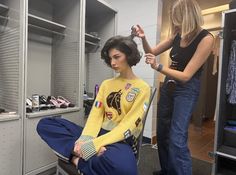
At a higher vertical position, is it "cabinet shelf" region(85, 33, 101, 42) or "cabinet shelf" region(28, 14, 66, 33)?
"cabinet shelf" region(28, 14, 66, 33)

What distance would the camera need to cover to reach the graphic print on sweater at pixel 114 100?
1.29 meters

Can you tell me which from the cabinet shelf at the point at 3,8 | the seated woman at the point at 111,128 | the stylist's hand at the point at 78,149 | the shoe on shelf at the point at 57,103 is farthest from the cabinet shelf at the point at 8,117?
the cabinet shelf at the point at 3,8

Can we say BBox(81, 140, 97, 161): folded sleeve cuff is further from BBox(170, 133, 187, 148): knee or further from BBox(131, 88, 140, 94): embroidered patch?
BBox(170, 133, 187, 148): knee

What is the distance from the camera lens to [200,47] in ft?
4.17

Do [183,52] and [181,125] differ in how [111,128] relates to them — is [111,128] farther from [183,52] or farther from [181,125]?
[183,52]

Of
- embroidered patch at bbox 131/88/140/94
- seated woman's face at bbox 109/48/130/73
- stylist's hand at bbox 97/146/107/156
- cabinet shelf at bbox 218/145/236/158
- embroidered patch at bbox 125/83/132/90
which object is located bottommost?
cabinet shelf at bbox 218/145/236/158

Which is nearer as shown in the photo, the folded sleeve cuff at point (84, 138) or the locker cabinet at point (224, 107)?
the folded sleeve cuff at point (84, 138)

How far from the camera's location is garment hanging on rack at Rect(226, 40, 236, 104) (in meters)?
1.58

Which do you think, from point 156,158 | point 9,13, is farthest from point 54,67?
point 156,158

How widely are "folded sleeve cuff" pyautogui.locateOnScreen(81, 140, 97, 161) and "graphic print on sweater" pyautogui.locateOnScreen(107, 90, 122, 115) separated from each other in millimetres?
290

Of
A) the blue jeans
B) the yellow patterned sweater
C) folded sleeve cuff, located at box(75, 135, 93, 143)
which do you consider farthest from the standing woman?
folded sleeve cuff, located at box(75, 135, 93, 143)

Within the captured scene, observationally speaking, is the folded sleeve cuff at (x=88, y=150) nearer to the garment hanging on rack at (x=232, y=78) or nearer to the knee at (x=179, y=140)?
the knee at (x=179, y=140)

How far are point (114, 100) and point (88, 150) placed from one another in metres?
0.37

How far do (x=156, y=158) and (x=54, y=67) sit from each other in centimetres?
A: 142
